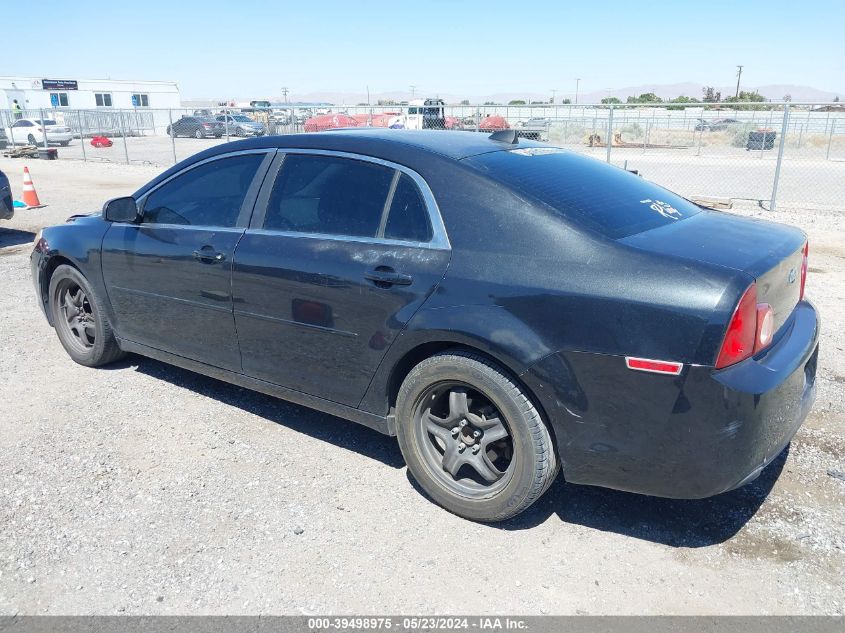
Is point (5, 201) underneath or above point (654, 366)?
underneath

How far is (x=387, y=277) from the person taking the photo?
3.18 m

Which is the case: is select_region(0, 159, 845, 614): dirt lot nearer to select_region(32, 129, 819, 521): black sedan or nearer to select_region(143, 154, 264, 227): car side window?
select_region(32, 129, 819, 521): black sedan

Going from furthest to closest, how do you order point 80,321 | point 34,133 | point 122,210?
point 34,133 < point 80,321 < point 122,210

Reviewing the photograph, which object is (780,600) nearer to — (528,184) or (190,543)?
(528,184)

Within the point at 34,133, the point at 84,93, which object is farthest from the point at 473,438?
the point at 84,93

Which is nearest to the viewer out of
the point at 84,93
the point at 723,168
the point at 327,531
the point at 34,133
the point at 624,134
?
the point at 327,531

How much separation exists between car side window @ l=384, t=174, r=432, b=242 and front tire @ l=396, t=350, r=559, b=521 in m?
0.59

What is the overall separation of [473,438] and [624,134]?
34.0 metres

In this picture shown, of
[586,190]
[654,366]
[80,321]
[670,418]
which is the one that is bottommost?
[80,321]

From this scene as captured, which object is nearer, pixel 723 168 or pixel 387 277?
pixel 387 277

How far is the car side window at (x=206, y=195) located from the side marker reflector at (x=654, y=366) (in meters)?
2.36

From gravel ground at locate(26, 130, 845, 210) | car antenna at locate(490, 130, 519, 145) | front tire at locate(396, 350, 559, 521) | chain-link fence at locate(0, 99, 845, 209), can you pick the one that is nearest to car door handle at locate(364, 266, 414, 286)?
front tire at locate(396, 350, 559, 521)

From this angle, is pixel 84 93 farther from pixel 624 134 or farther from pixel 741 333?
pixel 741 333

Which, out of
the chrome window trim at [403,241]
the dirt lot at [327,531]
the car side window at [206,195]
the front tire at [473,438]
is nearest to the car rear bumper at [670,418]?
the front tire at [473,438]
